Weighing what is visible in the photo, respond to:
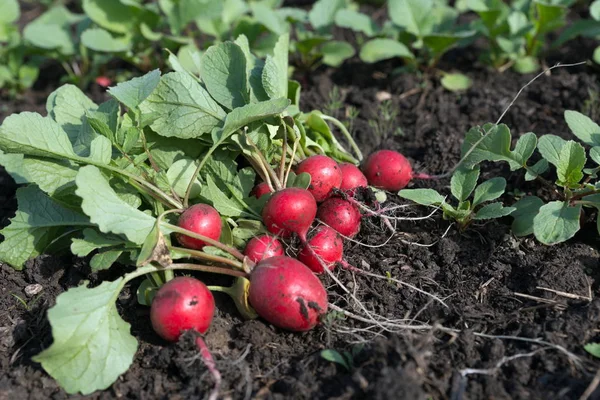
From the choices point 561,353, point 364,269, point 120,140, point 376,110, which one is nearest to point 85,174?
point 120,140

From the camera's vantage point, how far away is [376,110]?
4156 mm

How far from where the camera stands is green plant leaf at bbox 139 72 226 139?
114 inches

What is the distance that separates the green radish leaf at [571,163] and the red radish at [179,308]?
5.77 feet

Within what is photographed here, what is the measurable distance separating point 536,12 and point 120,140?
3.40m

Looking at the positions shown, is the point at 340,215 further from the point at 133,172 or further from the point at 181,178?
the point at 133,172

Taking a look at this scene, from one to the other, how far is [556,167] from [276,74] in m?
1.47

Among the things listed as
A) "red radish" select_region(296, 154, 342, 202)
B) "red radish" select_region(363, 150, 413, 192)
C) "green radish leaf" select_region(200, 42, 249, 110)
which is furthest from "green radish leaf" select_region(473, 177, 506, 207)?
"green radish leaf" select_region(200, 42, 249, 110)

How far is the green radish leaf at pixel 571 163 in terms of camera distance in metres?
2.75

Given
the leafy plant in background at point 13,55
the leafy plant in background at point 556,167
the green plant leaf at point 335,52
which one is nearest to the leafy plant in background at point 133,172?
the leafy plant in background at point 556,167

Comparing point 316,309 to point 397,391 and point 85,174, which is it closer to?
point 397,391

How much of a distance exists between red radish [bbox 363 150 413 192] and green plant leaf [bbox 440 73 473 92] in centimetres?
129

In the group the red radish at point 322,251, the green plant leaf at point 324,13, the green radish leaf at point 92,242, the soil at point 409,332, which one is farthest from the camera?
the green plant leaf at point 324,13

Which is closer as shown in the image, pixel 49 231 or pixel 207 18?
pixel 49 231

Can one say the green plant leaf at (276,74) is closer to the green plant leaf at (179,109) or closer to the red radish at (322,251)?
the green plant leaf at (179,109)
